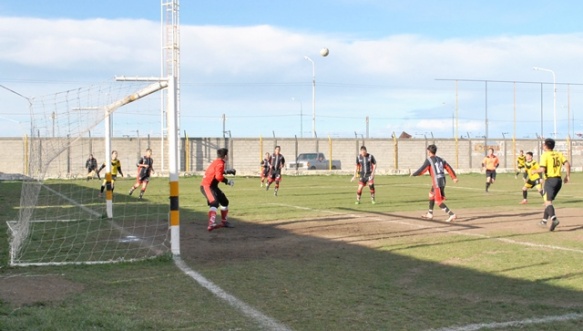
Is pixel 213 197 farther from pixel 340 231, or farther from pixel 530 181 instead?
pixel 530 181

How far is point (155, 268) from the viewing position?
9.69 metres

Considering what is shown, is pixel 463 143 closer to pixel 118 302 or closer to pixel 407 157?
pixel 407 157

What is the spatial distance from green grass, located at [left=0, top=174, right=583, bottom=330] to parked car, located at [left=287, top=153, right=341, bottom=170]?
36.7m

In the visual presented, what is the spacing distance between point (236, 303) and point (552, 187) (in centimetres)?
918

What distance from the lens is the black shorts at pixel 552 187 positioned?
14188mm

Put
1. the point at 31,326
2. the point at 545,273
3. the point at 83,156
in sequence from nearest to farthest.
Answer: the point at 31,326 → the point at 545,273 → the point at 83,156

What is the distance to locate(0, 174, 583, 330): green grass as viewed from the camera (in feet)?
21.6

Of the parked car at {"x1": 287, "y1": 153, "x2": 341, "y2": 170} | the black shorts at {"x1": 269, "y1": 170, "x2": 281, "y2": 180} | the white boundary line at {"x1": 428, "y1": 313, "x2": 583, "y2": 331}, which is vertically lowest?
the white boundary line at {"x1": 428, "y1": 313, "x2": 583, "y2": 331}

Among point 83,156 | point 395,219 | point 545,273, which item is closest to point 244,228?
point 395,219

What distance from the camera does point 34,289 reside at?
802cm

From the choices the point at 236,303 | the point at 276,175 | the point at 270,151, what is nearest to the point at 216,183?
the point at 236,303

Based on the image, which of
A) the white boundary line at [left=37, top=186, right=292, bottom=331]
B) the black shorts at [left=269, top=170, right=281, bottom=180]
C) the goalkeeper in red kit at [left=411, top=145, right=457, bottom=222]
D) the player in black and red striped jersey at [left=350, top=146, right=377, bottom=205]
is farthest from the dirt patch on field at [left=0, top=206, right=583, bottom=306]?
the black shorts at [left=269, top=170, right=281, bottom=180]

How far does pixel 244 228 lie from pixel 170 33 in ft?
115

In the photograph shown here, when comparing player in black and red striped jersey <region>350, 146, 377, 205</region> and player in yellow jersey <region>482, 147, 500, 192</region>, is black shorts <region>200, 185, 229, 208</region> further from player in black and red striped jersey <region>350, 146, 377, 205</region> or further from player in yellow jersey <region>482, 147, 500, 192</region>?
player in yellow jersey <region>482, 147, 500, 192</region>
